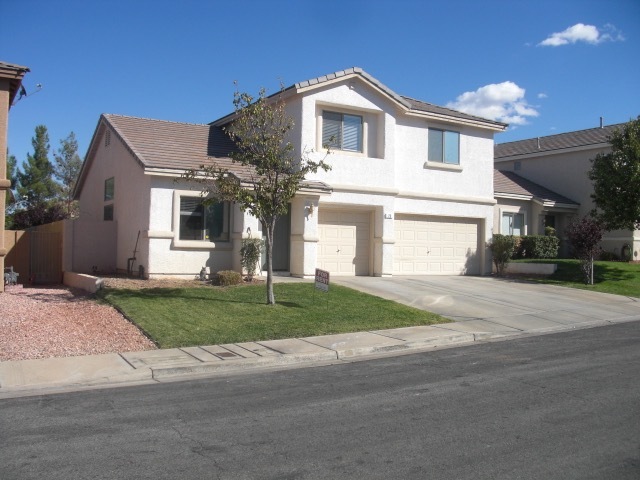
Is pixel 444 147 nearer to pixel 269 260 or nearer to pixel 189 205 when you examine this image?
pixel 189 205

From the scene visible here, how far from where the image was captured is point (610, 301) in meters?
17.2

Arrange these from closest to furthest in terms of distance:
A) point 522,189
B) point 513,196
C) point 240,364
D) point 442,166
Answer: point 240,364
point 442,166
point 513,196
point 522,189

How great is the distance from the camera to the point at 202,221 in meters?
18.2

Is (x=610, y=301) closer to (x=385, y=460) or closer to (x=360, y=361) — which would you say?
(x=360, y=361)

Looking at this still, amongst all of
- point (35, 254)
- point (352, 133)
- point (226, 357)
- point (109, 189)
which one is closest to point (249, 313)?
point (226, 357)

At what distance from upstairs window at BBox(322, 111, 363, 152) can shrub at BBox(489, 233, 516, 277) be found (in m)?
7.05

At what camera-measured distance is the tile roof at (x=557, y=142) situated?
28766 millimetres

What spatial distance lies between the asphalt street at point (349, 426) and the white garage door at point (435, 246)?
12346 millimetres

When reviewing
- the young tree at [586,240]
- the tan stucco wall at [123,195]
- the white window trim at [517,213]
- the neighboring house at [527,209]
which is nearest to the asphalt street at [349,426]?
the tan stucco wall at [123,195]

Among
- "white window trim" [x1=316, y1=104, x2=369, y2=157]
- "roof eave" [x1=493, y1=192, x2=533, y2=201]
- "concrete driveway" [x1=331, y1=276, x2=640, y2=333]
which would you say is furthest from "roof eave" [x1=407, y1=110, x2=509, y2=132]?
"concrete driveway" [x1=331, y1=276, x2=640, y2=333]

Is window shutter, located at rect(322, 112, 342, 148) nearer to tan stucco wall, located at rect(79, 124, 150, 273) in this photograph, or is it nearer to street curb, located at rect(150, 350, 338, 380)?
tan stucco wall, located at rect(79, 124, 150, 273)

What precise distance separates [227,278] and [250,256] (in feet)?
3.61

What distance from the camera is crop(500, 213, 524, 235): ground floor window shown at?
26609 millimetres

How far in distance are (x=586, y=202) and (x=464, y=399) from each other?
78.7ft
